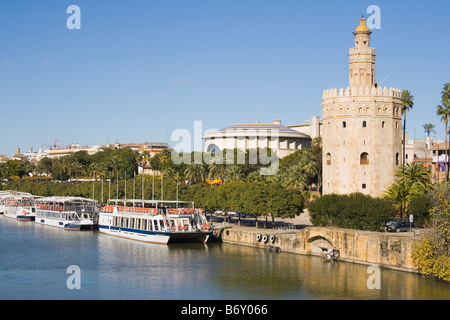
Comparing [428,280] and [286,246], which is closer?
[428,280]

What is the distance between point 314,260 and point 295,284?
376 inches

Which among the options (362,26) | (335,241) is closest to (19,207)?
(362,26)

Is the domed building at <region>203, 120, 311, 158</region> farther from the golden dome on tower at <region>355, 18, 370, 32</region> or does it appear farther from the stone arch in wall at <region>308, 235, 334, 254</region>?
the stone arch in wall at <region>308, 235, 334, 254</region>

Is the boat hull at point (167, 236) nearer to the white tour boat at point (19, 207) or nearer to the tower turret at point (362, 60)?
the tower turret at point (362, 60)

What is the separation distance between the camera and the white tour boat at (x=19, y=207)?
103375 millimetres

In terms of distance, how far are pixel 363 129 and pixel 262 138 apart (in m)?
87.6

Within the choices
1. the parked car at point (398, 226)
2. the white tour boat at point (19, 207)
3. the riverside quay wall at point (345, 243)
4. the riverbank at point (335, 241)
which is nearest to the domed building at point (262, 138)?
the white tour boat at point (19, 207)

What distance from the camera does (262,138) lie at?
15825 cm

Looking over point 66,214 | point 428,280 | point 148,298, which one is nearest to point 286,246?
point 428,280

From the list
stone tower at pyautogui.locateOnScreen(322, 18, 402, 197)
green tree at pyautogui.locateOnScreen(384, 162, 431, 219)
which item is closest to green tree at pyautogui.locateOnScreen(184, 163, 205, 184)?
stone tower at pyautogui.locateOnScreen(322, 18, 402, 197)

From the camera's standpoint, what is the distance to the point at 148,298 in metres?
39.8

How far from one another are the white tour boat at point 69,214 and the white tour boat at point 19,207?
176 inches

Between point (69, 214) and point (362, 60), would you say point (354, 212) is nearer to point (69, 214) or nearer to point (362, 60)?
point (362, 60)

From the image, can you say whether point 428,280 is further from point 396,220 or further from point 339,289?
point 396,220
